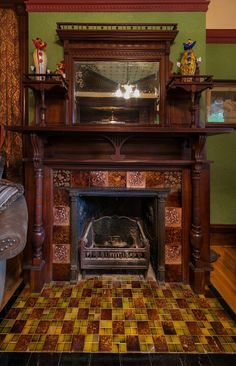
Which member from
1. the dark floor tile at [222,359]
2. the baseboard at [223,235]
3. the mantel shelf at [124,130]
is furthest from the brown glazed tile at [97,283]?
the baseboard at [223,235]

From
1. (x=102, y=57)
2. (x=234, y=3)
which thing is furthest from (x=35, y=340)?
(x=234, y=3)

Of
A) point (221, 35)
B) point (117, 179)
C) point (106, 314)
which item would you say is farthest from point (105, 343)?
point (221, 35)

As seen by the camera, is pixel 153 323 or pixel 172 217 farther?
pixel 172 217

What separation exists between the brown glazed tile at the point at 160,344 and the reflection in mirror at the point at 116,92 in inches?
63.6

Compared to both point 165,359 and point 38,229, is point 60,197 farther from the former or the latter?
point 165,359

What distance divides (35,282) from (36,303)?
0.19m

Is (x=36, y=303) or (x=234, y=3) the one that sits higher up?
(x=234, y=3)

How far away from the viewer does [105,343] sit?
1.42 m

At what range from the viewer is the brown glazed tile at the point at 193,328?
1514 millimetres

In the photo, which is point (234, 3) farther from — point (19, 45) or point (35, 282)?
point (35, 282)

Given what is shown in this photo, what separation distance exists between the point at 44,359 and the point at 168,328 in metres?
0.77

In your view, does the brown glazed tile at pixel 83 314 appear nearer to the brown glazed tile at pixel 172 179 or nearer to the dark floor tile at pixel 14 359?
the dark floor tile at pixel 14 359

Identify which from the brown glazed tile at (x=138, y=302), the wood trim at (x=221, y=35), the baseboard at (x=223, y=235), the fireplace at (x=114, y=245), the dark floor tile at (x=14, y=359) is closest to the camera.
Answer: the dark floor tile at (x=14, y=359)

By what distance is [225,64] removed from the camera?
2.92 meters
